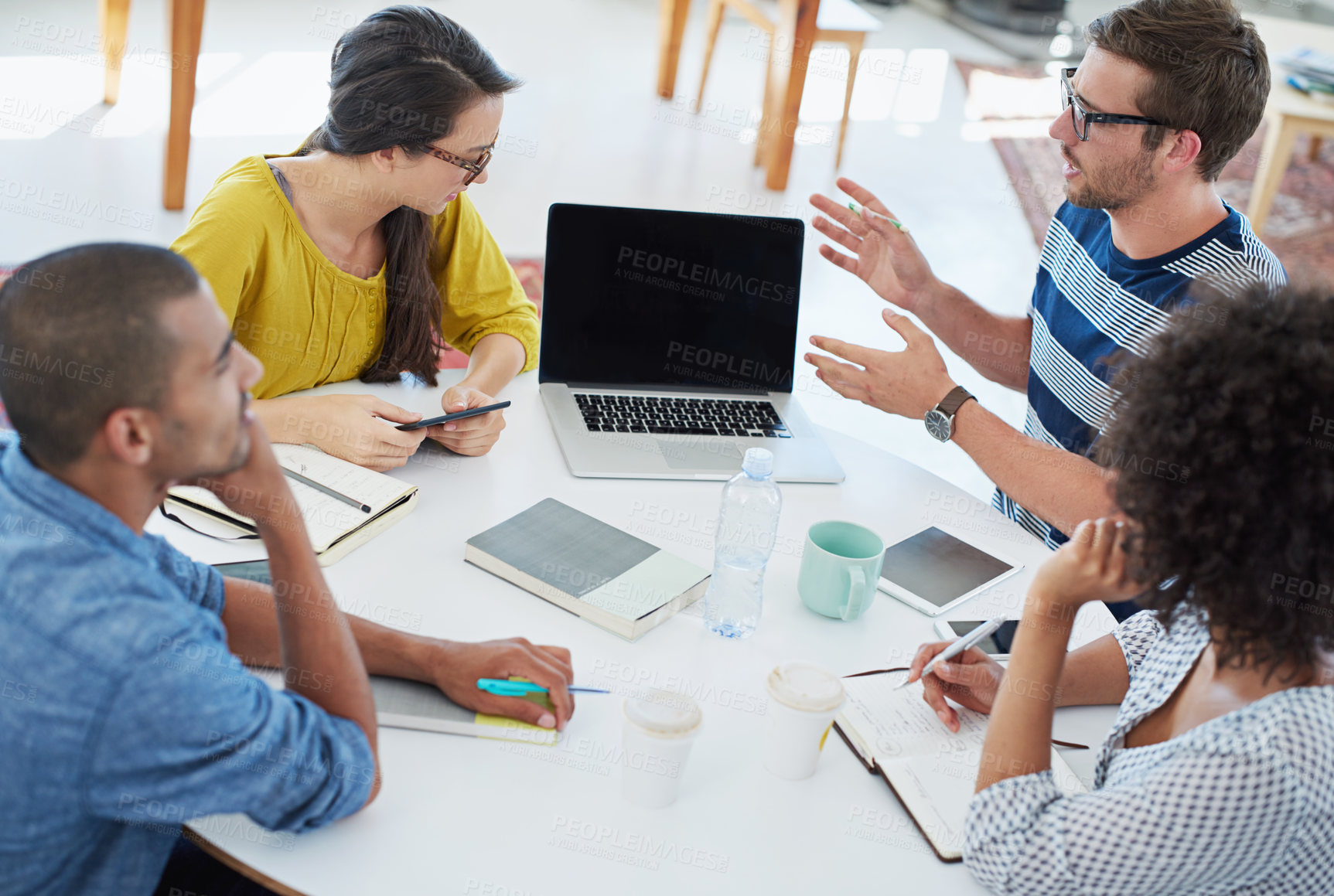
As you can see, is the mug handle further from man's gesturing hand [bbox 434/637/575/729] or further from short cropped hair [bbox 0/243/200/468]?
short cropped hair [bbox 0/243/200/468]

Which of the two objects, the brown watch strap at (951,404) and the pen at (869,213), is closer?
the brown watch strap at (951,404)

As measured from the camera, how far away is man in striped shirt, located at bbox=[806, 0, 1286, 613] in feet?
5.79

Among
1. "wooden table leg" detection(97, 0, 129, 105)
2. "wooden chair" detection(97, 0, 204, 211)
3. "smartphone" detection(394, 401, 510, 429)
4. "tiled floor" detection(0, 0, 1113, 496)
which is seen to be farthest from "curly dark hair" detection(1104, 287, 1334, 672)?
"wooden table leg" detection(97, 0, 129, 105)

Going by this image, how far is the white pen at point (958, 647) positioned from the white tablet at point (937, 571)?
13 centimetres

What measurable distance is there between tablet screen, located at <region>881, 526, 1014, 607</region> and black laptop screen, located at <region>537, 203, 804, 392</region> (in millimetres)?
416

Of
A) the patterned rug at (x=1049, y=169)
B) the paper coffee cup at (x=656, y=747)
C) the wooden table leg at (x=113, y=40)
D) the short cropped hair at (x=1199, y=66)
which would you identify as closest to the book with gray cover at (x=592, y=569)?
the paper coffee cup at (x=656, y=747)

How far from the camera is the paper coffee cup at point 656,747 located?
1077 millimetres

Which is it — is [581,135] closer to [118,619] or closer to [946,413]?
[946,413]

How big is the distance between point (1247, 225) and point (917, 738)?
44.0 inches

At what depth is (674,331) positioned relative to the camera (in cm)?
186

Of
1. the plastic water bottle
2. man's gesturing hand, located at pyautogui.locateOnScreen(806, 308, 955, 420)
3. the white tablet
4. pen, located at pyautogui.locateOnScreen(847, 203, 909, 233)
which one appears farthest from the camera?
pen, located at pyautogui.locateOnScreen(847, 203, 909, 233)

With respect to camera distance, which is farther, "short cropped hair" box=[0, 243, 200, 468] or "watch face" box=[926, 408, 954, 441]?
"watch face" box=[926, 408, 954, 441]

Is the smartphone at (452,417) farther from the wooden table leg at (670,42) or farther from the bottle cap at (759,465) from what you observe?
the wooden table leg at (670,42)

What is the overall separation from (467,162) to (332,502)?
663 mm
